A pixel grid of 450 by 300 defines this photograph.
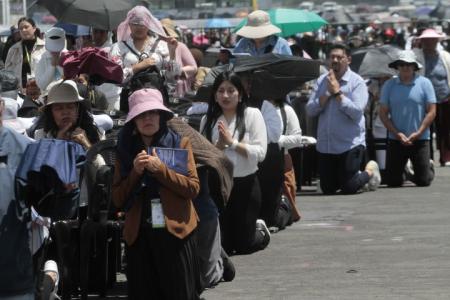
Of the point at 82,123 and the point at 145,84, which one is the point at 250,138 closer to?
the point at 145,84

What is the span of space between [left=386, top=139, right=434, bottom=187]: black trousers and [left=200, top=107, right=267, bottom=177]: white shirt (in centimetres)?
608

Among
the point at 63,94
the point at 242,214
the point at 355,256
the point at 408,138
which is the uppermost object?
the point at 63,94

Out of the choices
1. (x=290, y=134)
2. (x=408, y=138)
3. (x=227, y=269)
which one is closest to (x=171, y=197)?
(x=227, y=269)

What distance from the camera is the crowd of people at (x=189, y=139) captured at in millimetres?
9445

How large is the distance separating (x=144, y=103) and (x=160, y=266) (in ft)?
3.54

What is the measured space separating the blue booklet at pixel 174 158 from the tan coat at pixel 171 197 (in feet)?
0.15

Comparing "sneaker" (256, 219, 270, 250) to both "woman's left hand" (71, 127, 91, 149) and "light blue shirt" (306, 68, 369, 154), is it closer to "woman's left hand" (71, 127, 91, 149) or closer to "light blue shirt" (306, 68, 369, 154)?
"woman's left hand" (71, 127, 91, 149)

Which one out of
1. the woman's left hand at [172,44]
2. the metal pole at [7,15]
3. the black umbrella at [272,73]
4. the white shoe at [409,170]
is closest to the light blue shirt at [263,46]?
the woman's left hand at [172,44]

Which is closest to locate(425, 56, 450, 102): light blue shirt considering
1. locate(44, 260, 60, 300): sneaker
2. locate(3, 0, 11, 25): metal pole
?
locate(44, 260, 60, 300): sneaker

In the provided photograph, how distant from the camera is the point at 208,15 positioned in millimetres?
54031

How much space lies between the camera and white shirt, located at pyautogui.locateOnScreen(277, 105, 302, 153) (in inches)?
561

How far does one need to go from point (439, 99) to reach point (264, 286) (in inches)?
394

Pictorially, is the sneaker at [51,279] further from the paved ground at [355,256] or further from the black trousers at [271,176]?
the black trousers at [271,176]

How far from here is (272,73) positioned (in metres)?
13.9
